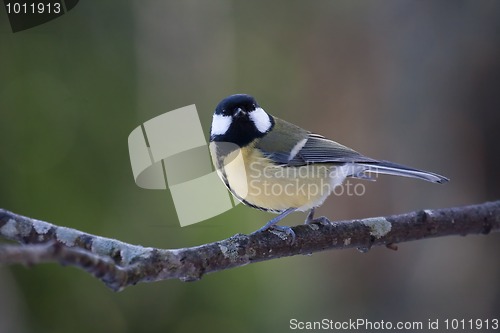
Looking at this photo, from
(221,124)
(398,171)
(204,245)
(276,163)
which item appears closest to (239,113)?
(221,124)

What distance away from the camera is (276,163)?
219 centimetres

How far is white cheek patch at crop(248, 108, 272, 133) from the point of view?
2.33 meters

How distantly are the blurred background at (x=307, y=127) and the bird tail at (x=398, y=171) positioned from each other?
0.63 meters

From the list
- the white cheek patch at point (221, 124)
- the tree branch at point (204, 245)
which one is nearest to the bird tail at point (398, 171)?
the tree branch at point (204, 245)

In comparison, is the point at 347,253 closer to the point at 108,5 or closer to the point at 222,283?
the point at 222,283

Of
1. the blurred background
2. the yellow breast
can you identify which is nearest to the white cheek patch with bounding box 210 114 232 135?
the yellow breast

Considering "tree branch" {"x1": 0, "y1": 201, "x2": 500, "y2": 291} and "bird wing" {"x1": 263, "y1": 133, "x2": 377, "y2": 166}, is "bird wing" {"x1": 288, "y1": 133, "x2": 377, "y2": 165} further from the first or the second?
"tree branch" {"x1": 0, "y1": 201, "x2": 500, "y2": 291}

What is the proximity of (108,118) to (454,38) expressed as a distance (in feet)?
6.26

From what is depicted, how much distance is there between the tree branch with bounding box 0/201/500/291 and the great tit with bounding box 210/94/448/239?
189 mm

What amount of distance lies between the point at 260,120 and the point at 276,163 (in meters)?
0.28

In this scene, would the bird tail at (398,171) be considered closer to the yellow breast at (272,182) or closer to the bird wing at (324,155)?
the bird wing at (324,155)

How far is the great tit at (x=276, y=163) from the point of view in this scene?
2053 mm

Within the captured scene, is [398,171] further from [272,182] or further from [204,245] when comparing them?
[204,245]

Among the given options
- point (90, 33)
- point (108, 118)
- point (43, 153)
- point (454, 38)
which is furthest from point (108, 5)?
point (454, 38)
